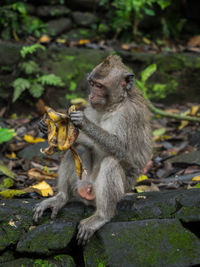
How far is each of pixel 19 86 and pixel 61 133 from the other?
18.1ft

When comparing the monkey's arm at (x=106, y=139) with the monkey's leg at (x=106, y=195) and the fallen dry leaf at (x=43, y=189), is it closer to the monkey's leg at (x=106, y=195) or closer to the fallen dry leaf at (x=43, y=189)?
the monkey's leg at (x=106, y=195)

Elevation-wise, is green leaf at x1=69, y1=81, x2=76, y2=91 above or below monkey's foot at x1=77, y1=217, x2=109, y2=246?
above

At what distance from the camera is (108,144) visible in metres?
4.48

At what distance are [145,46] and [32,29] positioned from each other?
353 cm

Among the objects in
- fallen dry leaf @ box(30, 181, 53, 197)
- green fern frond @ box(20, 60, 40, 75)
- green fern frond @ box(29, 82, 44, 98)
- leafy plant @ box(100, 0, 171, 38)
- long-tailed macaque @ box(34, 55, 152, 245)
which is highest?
leafy plant @ box(100, 0, 171, 38)

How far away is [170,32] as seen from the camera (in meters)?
12.4

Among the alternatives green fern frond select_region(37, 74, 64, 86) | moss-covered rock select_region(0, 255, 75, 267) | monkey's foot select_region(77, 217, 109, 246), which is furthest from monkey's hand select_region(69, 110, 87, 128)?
green fern frond select_region(37, 74, 64, 86)

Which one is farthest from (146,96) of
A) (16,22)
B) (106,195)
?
(16,22)

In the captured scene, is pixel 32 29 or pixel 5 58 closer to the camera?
pixel 5 58

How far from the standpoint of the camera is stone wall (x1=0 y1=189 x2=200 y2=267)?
3.82 metres

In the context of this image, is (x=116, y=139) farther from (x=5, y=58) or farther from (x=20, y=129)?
(x=5, y=58)

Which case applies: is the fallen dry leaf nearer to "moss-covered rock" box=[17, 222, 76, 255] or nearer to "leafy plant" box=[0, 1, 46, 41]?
"moss-covered rock" box=[17, 222, 76, 255]

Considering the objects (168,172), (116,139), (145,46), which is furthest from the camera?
(145,46)

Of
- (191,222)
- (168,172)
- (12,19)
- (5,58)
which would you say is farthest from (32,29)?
(191,222)
